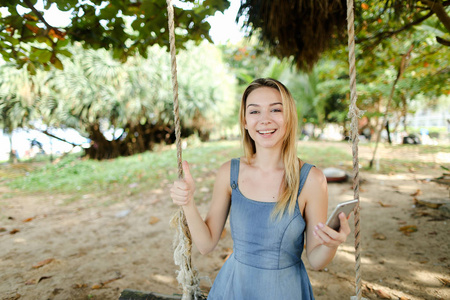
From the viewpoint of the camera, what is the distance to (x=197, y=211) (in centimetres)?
142

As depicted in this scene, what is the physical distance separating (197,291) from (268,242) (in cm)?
51

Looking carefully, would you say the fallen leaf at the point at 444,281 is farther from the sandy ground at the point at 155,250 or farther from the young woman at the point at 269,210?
the young woman at the point at 269,210

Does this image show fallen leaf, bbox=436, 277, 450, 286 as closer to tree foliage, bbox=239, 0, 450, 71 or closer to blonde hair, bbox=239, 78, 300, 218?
blonde hair, bbox=239, 78, 300, 218

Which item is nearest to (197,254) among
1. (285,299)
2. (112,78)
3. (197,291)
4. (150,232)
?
(150,232)

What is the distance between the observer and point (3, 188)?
635 cm

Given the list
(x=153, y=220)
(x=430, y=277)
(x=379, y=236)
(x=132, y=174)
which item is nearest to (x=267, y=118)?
(x=430, y=277)

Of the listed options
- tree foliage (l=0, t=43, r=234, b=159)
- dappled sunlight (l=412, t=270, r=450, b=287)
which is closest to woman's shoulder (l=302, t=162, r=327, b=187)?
dappled sunlight (l=412, t=270, r=450, b=287)

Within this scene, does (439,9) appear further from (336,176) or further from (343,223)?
(336,176)

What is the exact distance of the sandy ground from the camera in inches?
88.2

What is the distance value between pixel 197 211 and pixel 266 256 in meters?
0.40

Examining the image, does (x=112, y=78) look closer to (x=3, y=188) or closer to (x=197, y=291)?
(x=3, y=188)

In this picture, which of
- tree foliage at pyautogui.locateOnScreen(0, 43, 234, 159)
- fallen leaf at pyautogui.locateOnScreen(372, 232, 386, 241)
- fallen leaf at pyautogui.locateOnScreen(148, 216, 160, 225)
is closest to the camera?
fallen leaf at pyautogui.locateOnScreen(372, 232, 386, 241)

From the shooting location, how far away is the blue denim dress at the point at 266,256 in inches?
50.6

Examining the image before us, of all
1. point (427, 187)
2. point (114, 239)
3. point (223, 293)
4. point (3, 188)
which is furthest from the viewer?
point (3, 188)
